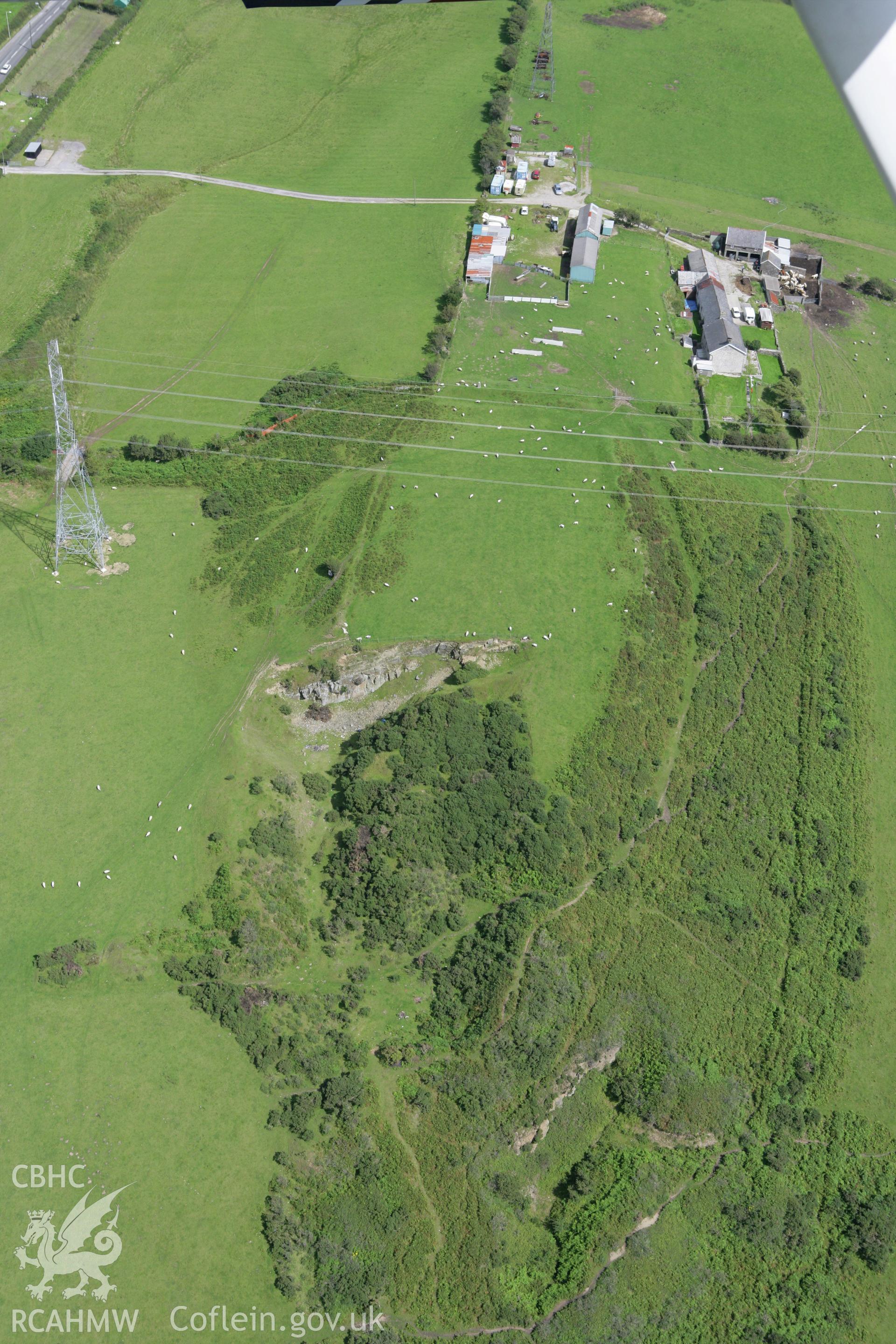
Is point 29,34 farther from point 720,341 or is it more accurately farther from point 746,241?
point 720,341

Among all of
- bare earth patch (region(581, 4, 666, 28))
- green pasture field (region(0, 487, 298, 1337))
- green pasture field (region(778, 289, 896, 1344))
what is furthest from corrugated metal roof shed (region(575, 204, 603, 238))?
green pasture field (region(0, 487, 298, 1337))

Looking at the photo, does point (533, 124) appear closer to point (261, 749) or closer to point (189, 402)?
point (189, 402)

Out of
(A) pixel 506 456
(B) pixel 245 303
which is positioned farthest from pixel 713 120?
(A) pixel 506 456

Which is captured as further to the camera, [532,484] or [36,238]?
[36,238]

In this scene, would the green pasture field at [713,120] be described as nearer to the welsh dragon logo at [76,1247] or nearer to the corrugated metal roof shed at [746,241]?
the corrugated metal roof shed at [746,241]

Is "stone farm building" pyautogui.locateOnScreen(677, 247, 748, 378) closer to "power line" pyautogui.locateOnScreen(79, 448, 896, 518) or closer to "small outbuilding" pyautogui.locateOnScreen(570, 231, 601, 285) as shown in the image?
"small outbuilding" pyautogui.locateOnScreen(570, 231, 601, 285)

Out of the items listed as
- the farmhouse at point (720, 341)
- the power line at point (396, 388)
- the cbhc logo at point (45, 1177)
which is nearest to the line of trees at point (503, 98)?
the farmhouse at point (720, 341)

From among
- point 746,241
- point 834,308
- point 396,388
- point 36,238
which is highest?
point 746,241
